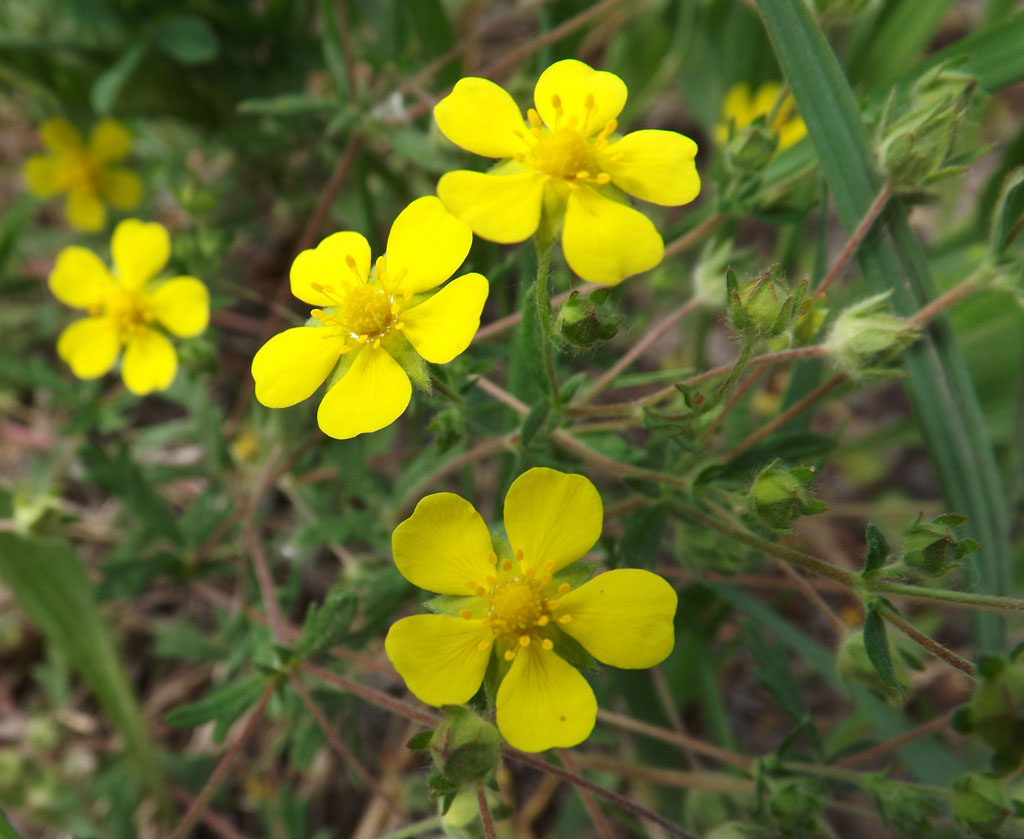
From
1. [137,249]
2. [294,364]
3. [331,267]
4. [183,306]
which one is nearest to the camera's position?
[294,364]

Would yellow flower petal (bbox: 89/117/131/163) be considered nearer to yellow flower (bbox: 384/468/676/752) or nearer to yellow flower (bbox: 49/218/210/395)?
yellow flower (bbox: 49/218/210/395)

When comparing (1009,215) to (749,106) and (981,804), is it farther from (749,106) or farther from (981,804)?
(749,106)

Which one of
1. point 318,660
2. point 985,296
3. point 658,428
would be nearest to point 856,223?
point 658,428

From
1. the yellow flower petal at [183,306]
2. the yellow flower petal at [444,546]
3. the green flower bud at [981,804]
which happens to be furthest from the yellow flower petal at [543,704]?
the yellow flower petal at [183,306]

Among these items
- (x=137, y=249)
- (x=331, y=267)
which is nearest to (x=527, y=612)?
(x=331, y=267)

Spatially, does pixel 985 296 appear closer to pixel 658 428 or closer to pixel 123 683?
pixel 658 428

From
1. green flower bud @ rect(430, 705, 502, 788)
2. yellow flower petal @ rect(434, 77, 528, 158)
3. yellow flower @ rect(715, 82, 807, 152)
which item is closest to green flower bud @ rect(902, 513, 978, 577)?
green flower bud @ rect(430, 705, 502, 788)
